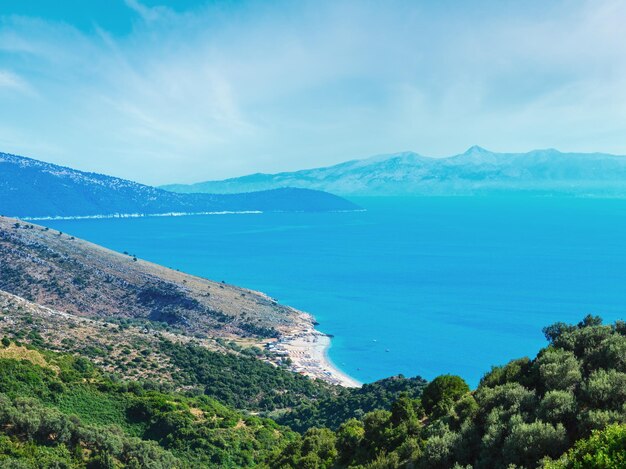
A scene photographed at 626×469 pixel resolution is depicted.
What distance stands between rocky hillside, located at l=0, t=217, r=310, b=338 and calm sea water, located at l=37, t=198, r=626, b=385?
1282 cm

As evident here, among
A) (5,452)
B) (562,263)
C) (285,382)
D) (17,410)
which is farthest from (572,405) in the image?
(562,263)

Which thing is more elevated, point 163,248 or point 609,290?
point 609,290

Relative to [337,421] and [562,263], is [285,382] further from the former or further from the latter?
[562,263]

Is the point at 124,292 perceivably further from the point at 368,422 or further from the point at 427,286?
the point at 368,422

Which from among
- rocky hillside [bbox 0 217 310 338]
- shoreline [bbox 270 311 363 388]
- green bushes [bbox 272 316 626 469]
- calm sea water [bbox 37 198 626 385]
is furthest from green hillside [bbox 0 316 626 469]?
rocky hillside [bbox 0 217 310 338]

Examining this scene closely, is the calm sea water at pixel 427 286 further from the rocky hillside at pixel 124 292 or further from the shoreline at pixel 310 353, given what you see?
the rocky hillside at pixel 124 292

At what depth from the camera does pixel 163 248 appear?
17575 centimetres

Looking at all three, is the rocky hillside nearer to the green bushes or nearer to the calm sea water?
the calm sea water

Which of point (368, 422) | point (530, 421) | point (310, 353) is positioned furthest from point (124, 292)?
point (530, 421)

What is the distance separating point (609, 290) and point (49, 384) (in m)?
107

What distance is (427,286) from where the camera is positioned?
117 m

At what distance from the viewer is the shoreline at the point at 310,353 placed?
2411 inches

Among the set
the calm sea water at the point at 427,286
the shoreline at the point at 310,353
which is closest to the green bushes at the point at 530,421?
the shoreline at the point at 310,353

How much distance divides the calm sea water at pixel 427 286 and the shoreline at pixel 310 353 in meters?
2.03
